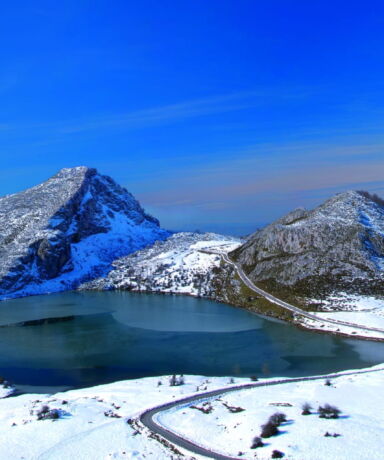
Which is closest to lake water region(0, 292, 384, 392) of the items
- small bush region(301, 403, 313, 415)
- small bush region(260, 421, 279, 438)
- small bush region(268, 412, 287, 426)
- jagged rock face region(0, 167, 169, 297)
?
small bush region(301, 403, 313, 415)

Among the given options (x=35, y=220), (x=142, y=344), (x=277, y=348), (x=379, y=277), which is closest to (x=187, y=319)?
(x=142, y=344)

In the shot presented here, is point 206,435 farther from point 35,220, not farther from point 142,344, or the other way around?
point 35,220

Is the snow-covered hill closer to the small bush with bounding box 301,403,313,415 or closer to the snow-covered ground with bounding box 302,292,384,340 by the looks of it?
the snow-covered ground with bounding box 302,292,384,340

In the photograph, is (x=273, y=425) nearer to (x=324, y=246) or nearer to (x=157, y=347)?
(x=157, y=347)

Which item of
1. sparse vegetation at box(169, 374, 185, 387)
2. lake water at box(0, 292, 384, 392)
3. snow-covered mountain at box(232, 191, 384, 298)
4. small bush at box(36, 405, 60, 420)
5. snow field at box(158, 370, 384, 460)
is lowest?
lake water at box(0, 292, 384, 392)

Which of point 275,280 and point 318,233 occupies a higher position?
point 318,233

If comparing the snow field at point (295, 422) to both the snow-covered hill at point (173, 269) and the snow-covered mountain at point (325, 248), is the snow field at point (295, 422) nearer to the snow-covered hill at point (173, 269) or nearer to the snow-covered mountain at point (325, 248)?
the snow-covered mountain at point (325, 248)

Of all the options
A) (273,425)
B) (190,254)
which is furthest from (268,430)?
(190,254)
